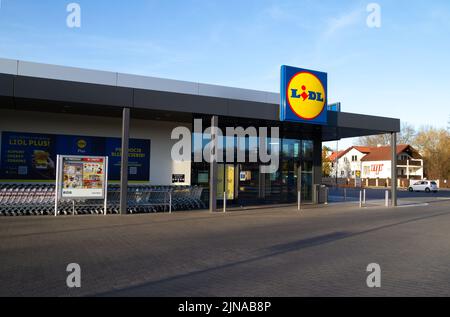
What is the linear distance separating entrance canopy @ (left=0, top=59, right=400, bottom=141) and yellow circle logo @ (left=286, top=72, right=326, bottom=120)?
0.86 m

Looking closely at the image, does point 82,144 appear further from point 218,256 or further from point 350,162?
point 350,162

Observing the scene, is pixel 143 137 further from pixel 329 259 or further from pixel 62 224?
pixel 329 259

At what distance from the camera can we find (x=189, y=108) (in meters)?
16.6

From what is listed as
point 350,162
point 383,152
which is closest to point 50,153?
point 383,152

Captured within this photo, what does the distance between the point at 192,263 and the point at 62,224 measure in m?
6.72

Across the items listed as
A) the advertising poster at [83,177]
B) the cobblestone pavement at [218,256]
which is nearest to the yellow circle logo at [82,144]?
the advertising poster at [83,177]

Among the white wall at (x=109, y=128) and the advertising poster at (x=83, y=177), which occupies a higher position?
the white wall at (x=109, y=128)

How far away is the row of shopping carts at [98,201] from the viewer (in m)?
15.0

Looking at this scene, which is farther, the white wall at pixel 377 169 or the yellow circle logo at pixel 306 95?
the white wall at pixel 377 169

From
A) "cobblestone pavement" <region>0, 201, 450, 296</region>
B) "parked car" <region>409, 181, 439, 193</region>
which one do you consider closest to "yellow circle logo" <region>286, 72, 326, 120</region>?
"cobblestone pavement" <region>0, 201, 450, 296</region>

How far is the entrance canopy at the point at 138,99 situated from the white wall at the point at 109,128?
0.72 metres

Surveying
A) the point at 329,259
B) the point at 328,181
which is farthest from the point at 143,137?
the point at 328,181

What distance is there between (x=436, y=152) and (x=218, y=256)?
7122 cm

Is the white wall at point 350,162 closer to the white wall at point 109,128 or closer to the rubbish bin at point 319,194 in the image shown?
the rubbish bin at point 319,194
